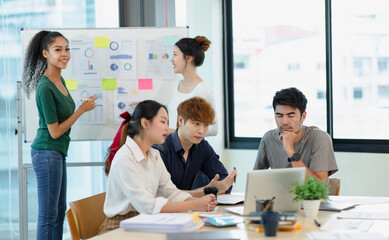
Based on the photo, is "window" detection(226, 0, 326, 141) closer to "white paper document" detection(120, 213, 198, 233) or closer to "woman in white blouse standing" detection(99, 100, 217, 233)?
"woman in white blouse standing" detection(99, 100, 217, 233)

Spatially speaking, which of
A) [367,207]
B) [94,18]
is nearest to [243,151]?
[94,18]

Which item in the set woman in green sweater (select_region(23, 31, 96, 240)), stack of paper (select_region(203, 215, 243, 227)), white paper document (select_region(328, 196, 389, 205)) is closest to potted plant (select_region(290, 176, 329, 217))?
stack of paper (select_region(203, 215, 243, 227))

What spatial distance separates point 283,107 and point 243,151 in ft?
7.17

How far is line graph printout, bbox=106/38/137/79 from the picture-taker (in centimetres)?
400

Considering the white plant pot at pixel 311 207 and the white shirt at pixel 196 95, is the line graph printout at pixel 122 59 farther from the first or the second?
the white plant pot at pixel 311 207

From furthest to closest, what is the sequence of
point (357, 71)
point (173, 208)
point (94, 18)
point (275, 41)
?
point (275, 41) < point (357, 71) < point (94, 18) < point (173, 208)

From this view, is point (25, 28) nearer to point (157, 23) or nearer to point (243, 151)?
point (157, 23)

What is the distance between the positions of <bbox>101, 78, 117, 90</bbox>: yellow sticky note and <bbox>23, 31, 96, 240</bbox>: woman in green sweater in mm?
412

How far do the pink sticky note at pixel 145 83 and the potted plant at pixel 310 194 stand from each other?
6.62ft

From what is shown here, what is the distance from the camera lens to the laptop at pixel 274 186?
221 centimetres

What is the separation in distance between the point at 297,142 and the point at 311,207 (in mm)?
921

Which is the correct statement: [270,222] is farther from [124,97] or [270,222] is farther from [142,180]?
[124,97]

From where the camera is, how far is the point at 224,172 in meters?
3.24

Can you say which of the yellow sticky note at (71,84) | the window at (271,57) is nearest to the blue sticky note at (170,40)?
the yellow sticky note at (71,84)
